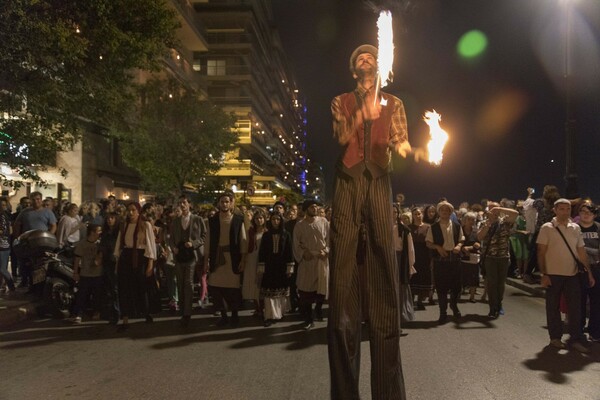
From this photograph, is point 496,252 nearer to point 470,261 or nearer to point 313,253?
point 470,261

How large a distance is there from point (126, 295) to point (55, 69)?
596 cm

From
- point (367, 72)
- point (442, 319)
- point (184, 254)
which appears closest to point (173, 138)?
point (184, 254)

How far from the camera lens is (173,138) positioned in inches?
1351

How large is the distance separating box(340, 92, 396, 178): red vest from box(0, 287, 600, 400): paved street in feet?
7.89

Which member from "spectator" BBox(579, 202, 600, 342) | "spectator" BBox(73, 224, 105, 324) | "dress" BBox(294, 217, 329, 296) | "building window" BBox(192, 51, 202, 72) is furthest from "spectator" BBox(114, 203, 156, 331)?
"building window" BBox(192, 51, 202, 72)

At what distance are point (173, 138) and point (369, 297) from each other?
3229cm

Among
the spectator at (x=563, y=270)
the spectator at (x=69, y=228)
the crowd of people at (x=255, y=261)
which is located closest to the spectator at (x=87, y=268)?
the crowd of people at (x=255, y=261)

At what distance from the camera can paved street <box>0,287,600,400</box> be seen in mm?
5211

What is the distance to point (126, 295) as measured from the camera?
9023 mm

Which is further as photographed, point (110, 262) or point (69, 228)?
point (69, 228)

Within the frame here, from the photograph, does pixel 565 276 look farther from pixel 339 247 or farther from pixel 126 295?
pixel 126 295

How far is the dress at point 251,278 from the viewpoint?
10130mm

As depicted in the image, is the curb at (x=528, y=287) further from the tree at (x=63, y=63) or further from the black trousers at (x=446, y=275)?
the tree at (x=63, y=63)

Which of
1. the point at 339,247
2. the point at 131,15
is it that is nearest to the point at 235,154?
the point at 131,15
